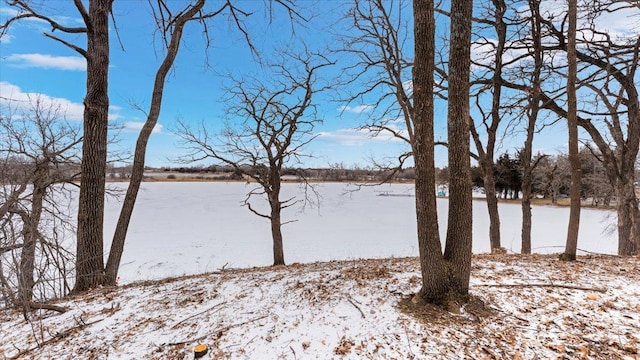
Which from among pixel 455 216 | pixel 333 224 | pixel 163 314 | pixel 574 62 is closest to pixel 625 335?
pixel 455 216

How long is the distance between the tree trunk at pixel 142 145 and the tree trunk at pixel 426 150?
4326 mm

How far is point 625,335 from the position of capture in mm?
2256

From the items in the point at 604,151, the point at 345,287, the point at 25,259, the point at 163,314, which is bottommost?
the point at 163,314

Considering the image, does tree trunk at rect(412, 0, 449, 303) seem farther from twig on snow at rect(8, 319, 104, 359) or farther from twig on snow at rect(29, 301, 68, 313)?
twig on snow at rect(29, 301, 68, 313)

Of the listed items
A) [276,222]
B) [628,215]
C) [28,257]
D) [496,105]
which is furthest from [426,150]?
[628,215]

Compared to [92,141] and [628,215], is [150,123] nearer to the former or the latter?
[92,141]

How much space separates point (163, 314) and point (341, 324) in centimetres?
184

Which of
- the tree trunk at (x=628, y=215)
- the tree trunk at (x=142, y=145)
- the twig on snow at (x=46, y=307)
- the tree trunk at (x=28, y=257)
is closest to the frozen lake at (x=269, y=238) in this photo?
the tree trunk at (x=628, y=215)

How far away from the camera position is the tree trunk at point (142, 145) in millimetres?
4828

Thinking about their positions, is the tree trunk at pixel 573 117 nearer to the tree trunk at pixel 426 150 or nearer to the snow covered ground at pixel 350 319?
the snow covered ground at pixel 350 319

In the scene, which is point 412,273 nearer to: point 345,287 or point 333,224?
point 345,287

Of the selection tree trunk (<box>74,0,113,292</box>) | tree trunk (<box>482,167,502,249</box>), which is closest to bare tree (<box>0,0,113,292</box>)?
tree trunk (<box>74,0,113,292</box>)

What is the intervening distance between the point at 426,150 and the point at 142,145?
460 centimetres

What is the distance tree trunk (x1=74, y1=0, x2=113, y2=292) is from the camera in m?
4.39
